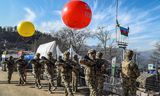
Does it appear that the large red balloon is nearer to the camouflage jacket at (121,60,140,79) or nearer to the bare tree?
the camouflage jacket at (121,60,140,79)

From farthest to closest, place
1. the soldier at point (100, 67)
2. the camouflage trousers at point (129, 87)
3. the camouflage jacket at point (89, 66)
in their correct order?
the soldier at point (100, 67) < the camouflage jacket at point (89, 66) < the camouflage trousers at point (129, 87)

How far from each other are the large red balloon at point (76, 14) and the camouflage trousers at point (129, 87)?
11.9 ft

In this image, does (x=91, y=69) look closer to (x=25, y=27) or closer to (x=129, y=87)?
(x=129, y=87)

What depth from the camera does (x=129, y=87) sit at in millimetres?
9836

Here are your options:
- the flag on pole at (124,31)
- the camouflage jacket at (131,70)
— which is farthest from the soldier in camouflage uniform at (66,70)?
the flag on pole at (124,31)

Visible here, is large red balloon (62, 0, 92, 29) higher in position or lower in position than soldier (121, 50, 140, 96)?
higher

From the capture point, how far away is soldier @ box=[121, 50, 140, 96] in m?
9.69

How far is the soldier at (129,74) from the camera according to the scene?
9.69m

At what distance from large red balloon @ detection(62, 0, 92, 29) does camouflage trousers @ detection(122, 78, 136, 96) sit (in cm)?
363

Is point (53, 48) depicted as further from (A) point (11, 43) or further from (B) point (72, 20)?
(A) point (11, 43)

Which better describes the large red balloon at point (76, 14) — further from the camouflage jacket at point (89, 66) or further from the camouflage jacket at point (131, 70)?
the camouflage jacket at point (131, 70)

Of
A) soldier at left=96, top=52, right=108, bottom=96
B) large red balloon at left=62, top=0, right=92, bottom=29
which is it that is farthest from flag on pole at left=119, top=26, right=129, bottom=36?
soldier at left=96, top=52, right=108, bottom=96

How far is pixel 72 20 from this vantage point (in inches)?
490

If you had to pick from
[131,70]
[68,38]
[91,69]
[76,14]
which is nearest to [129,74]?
[131,70]
